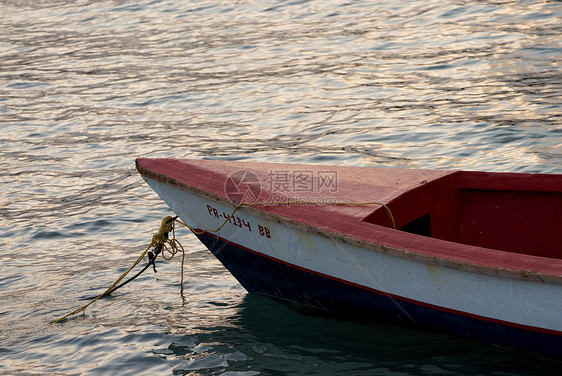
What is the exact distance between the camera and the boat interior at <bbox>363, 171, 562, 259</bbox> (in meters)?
5.20

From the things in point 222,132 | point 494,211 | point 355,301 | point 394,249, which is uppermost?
point 394,249

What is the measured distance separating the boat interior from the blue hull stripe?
66 cm

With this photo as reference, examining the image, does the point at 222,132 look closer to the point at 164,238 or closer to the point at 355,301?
the point at 164,238

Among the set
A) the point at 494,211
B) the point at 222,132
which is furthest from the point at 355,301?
the point at 222,132

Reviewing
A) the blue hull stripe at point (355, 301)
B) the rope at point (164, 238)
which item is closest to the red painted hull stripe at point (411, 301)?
the blue hull stripe at point (355, 301)

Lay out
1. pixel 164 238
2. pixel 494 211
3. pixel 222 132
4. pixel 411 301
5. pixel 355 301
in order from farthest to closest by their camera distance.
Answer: pixel 222 132 < pixel 164 238 < pixel 494 211 < pixel 355 301 < pixel 411 301

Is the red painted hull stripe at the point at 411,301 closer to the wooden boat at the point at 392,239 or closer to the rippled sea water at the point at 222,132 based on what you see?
the wooden boat at the point at 392,239

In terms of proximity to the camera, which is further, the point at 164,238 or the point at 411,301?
the point at 164,238

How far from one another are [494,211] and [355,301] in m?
1.42

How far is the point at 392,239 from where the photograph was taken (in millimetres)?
4316

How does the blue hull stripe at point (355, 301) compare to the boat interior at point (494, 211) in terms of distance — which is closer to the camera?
the blue hull stripe at point (355, 301)

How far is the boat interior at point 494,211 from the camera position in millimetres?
5195

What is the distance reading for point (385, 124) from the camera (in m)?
Answer: 9.60

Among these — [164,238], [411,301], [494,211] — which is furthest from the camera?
[164,238]
